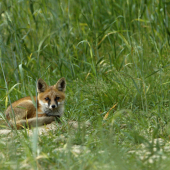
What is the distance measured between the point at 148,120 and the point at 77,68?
252 centimetres

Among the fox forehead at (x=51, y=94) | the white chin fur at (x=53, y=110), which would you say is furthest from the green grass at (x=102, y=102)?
the fox forehead at (x=51, y=94)

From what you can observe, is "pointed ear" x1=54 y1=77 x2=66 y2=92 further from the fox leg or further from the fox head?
the fox leg

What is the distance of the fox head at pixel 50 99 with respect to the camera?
15.4ft

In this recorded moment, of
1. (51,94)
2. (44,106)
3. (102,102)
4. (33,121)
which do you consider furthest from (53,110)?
(102,102)

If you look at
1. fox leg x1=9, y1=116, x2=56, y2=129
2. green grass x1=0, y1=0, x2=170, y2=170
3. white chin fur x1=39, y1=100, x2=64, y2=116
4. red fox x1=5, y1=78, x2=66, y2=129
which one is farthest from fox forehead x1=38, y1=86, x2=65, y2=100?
fox leg x1=9, y1=116, x2=56, y2=129

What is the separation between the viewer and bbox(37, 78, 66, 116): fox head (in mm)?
4703

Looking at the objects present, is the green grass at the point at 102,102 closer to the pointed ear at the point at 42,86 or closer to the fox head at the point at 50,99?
the fox head at the point at 50,99

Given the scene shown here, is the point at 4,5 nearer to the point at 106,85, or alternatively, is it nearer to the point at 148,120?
the point at 106,85

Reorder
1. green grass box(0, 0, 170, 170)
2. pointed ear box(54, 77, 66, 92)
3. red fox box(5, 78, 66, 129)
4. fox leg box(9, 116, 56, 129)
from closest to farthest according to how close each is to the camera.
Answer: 1. green grass box(0, 0, 170, 170)
2. fox leg box(9, 116, 56, 129)
3. red fox box(5, 78, 66, 129)
4. pointed ear box(54, 77, 66, 92)

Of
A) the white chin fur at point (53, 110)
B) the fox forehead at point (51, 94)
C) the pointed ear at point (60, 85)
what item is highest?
the pointed ear at point (60, 85)

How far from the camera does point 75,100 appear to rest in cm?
491

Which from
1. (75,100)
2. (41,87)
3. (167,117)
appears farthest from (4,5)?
(167,117)

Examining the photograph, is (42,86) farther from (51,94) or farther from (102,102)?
(102,102)

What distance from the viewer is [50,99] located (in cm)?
473
